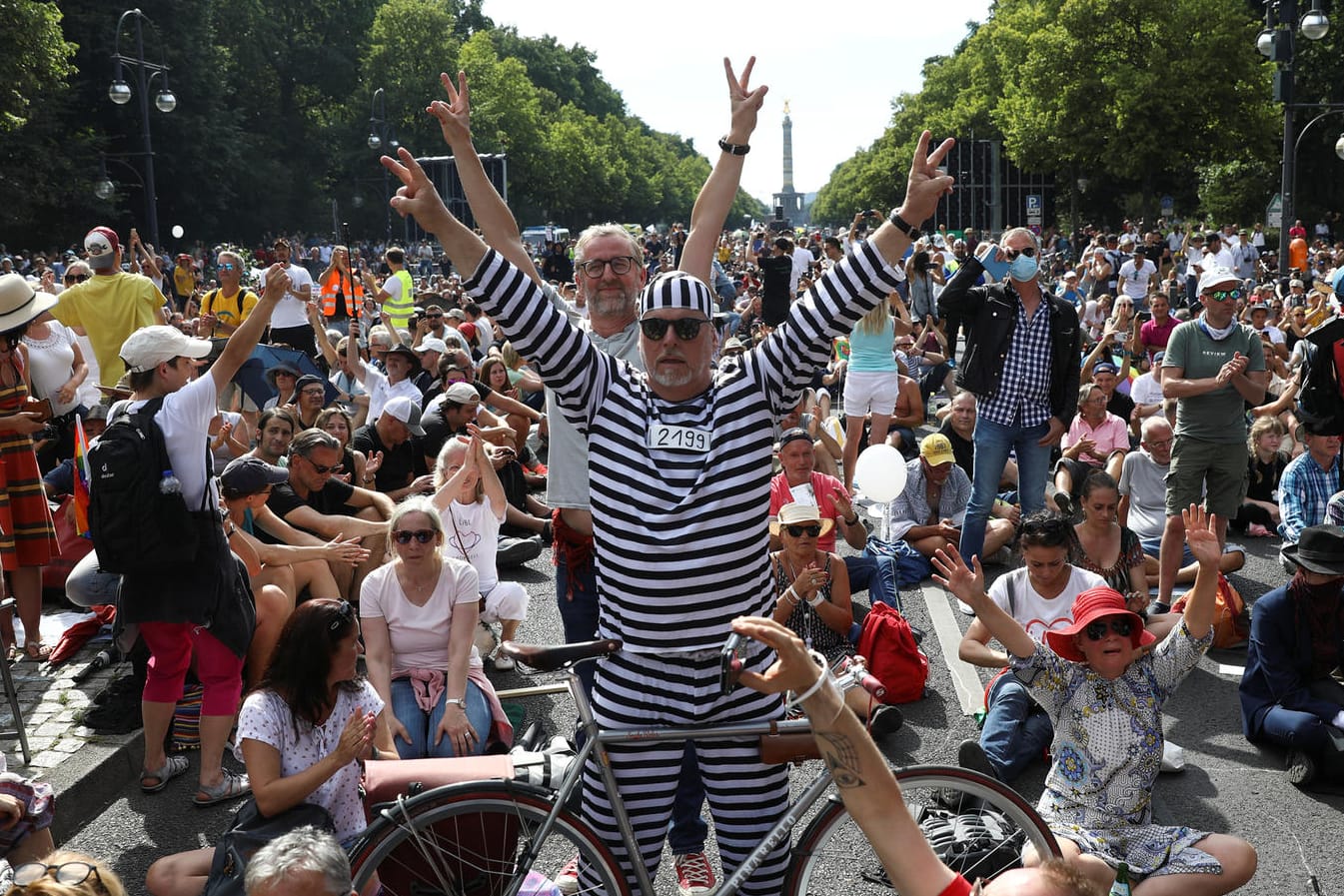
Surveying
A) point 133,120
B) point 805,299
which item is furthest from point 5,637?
point 133,120

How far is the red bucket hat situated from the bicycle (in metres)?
0.66

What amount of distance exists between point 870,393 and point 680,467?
8260 mm

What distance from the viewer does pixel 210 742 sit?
217 inches

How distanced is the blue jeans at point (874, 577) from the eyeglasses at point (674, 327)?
4168mm

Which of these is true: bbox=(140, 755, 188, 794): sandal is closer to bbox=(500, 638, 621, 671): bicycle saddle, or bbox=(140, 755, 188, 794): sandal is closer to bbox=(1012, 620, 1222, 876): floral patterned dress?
bbox=(500, 638, 621, 671): bicycle saddle

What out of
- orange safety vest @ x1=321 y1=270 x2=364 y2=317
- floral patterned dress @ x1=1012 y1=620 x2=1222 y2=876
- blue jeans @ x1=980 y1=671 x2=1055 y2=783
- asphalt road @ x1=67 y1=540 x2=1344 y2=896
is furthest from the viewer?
orange safety vest @ x1=321 y1=270 x2=364 y2=317

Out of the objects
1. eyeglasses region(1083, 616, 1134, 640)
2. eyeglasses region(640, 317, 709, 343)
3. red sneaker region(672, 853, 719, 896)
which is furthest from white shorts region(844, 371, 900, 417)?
eyeglasses region(640, 317, 709, 343)

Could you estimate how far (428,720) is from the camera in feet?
18.2

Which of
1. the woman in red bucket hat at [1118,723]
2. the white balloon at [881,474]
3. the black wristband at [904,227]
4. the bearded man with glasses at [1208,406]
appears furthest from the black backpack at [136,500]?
the bearded man with glasses at [1208,406]

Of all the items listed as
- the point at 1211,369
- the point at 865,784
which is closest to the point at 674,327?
the point at 865,784

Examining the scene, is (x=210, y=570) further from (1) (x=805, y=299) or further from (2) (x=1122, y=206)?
(2) (x=1122, y=206)

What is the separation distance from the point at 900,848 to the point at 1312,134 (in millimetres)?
52279

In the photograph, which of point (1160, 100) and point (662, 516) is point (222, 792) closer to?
point (662, 516)

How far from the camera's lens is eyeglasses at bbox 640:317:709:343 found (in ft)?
11.0
